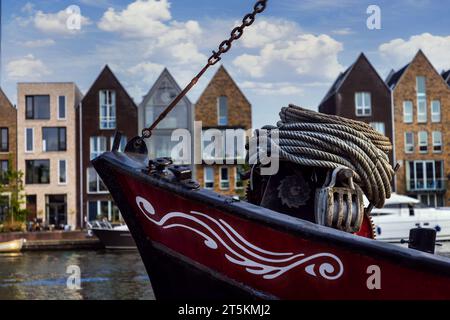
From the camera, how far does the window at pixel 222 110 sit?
39625mm

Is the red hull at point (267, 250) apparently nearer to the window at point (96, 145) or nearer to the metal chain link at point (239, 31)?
the metal chain link at point (239, 31)

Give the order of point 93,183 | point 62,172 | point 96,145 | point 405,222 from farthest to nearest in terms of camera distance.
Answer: point 96,145 < point 62,172 < point 93,183 < point 405,222

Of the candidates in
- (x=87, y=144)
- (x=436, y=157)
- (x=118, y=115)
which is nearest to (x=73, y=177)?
(x=87, y=144)

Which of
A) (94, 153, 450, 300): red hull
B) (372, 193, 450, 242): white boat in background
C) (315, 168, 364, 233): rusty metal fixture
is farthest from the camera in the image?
(372, 193, 450, 242): white boat in background

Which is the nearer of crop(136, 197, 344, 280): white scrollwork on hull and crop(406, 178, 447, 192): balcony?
crop(136, 197, 344, 280): white scrollwork on hull

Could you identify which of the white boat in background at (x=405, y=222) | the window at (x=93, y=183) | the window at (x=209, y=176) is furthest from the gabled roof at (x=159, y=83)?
the white boat in background at (x=405, y=222)

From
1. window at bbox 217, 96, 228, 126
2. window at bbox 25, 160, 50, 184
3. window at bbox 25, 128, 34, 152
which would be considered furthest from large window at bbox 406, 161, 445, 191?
window at bbox 25, 128, 34, 152

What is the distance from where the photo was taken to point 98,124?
39.8 meters

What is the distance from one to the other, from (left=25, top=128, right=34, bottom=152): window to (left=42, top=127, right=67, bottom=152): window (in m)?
0.74

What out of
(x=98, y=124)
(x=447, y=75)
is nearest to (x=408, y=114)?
(x=447, y=75)

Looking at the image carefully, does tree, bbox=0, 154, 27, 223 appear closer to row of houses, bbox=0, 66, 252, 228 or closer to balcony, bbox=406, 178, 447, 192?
row of houses, bbox=0, 66, 252, 228

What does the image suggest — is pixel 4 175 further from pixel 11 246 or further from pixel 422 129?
pixel 422 129

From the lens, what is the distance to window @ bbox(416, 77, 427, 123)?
40.2 metres

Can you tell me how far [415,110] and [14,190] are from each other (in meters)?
25.6
